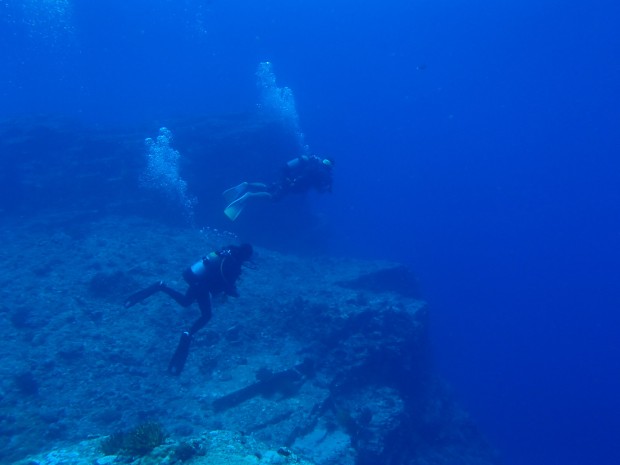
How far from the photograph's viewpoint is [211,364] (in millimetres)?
8891

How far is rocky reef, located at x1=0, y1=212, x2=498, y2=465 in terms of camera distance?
7441 millimetres

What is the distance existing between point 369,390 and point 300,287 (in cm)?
408

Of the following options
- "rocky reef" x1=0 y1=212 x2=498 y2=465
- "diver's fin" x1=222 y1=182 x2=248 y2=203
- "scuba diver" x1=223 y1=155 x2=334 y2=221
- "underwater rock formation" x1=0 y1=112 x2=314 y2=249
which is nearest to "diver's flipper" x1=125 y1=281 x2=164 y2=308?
"rocky reef" x1=0 y1=212 x2=498 y2=465

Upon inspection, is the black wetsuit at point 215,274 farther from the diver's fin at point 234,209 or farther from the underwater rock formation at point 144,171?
the underwater rock formation at point 144,171

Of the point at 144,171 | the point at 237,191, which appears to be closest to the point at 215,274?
the point at 237,191

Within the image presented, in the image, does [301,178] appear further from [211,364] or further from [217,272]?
[211,364]

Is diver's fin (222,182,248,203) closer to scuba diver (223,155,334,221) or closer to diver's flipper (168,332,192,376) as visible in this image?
scuba diver (223,155,334,221)

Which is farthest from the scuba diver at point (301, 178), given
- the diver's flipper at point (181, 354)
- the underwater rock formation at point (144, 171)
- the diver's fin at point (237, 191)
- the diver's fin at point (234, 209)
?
the underwater rock formation at point (144, 171)

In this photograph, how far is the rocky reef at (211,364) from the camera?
7441 millimetres

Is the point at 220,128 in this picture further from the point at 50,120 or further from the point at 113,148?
the point at 50,120

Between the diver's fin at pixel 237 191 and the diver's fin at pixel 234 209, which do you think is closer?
the diver's fin at pixel 234 209

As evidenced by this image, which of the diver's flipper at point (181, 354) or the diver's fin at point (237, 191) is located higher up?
the diver's fin at point (237, 191)

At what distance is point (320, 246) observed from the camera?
2158cm

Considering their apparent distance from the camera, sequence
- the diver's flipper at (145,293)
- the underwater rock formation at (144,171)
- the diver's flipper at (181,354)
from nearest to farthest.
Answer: the diver's flipper at (181,354) < the diver's flipper at (145,293) < the underwater rock formation at (144,171)
